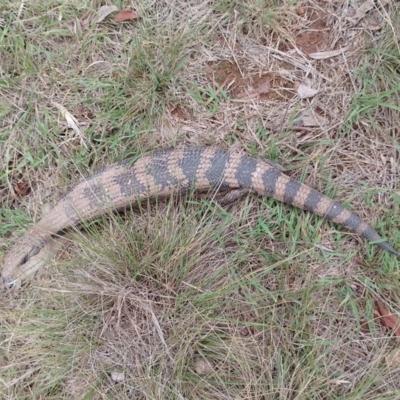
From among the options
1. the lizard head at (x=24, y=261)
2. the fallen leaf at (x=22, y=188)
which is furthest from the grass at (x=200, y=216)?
the lizard head at (x=24, y=261)

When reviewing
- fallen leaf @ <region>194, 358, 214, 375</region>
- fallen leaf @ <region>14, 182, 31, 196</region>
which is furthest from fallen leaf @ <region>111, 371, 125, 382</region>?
fallen leaf @ <region>14, 182, 31, 196</region>

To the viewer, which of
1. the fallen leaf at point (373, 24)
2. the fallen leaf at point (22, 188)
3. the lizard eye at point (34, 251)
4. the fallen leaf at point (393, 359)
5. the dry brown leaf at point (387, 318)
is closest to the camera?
the fallen leaf at point (393, 359)

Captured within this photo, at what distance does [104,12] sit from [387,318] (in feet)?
11.0

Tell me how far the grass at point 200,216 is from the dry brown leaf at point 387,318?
55 mm

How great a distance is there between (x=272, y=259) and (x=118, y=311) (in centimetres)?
123

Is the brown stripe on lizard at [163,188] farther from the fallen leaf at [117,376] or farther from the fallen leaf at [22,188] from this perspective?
the fallen leaf at [117,376]

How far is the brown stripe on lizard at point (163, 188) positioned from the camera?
3277 millimetres

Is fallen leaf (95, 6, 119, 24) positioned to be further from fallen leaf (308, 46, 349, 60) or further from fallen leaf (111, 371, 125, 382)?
fallen leaf (111, 371, 125, 382)

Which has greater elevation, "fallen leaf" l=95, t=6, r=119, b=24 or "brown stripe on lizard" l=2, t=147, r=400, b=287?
"fallen leaf" l=95, t=6, r=119, b=24

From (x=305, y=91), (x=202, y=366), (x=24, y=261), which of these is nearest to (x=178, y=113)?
(x=305, y=91)

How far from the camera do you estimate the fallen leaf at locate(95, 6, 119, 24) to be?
366 cm

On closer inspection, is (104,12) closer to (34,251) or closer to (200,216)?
(200,216)

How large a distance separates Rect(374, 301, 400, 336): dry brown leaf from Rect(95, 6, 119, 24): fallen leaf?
320 cm

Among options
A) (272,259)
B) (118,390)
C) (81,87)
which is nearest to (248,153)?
(272,259)
